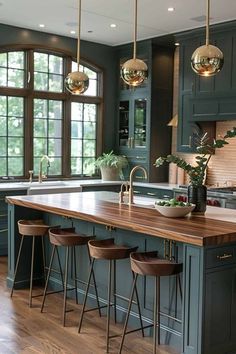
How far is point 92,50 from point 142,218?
4845mm

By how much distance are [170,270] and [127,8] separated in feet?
12.5

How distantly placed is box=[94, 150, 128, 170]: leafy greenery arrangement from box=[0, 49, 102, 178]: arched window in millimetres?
324

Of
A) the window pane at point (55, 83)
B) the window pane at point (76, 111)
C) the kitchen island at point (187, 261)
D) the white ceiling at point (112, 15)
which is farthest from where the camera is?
the window pane at point (76, 111)

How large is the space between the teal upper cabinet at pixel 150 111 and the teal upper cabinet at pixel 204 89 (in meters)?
0.63

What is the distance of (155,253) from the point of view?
3.95 metres

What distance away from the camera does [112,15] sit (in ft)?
21.1

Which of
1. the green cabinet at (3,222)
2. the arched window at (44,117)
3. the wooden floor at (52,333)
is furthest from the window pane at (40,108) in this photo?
the wooden floor at (52,333)

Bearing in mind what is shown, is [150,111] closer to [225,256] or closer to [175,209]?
[175,209]

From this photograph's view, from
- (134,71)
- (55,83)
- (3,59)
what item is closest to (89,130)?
(55,83)

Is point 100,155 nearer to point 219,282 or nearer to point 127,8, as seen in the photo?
point 127,8

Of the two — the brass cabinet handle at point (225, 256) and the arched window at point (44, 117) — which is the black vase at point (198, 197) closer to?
the brass cabinet handle at point (225, 256)

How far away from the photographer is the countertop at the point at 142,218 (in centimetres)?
333

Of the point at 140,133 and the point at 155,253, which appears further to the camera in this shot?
the point at 140,133

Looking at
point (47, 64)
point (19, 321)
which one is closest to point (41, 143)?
point (47, 64)
